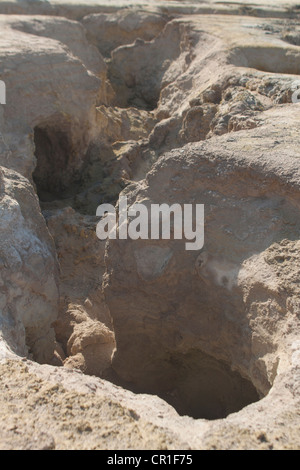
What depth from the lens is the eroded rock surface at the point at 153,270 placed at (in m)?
2.21

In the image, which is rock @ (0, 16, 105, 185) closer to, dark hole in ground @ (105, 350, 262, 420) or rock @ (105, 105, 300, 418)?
rock @ (105, 105, 300, 418)

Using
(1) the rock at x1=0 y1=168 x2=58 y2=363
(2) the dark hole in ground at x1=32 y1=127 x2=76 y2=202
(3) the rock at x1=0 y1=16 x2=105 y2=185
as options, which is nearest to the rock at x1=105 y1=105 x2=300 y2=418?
(1) the rock at x1=0 y1=168 x2=58 y2=363

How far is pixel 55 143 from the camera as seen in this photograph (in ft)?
23.3

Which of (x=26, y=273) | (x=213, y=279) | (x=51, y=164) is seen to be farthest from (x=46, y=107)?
(x=213, y=279)

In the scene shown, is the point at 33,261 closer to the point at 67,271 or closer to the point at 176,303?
the point at 176,303

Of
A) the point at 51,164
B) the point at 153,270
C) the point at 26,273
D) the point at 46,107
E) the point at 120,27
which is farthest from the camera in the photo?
the point at 120,27

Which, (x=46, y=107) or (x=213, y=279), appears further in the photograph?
(x=46, y=107)

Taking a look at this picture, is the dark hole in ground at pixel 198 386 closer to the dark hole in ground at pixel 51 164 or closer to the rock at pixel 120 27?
the dark hole in ground at pixel 51 164

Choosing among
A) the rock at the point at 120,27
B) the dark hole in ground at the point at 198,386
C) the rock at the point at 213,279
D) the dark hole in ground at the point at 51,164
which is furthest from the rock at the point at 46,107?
the rock at the point at 120,27

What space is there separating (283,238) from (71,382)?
1.54 metres

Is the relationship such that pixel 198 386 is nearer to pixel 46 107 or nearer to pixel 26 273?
pixel 26 273

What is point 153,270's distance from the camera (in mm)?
3568

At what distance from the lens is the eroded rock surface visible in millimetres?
2205

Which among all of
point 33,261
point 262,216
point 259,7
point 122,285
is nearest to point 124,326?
point 122,285
